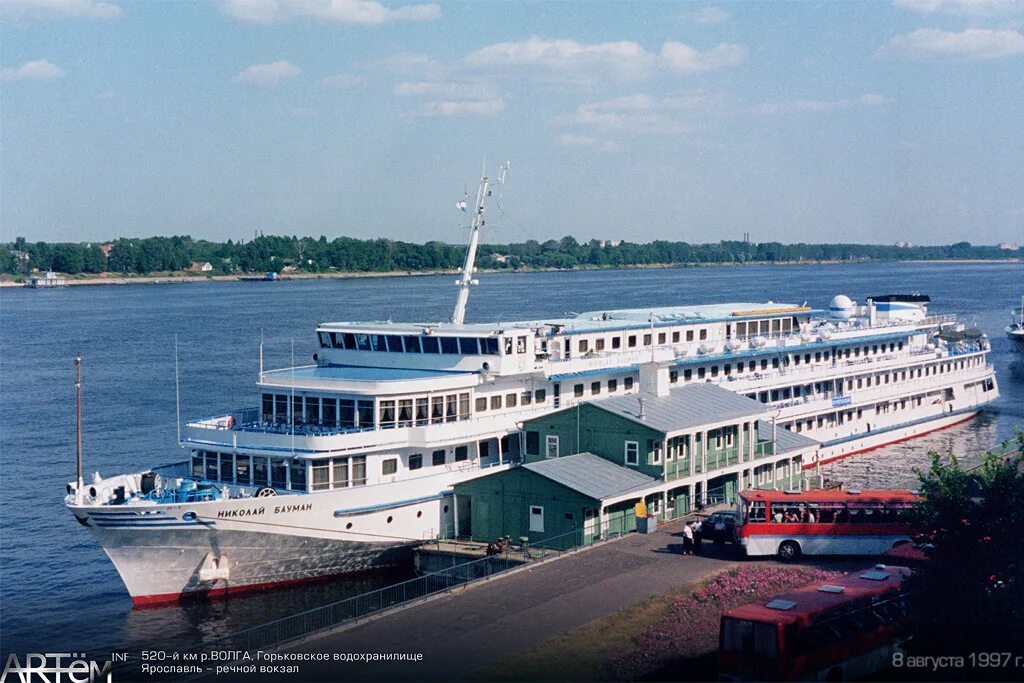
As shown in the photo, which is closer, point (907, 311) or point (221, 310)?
point (907, 311)

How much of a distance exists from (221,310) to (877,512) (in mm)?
127318

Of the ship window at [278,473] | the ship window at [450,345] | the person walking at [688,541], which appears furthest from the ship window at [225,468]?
the person walking at [688,541]

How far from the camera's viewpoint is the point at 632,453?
121ft

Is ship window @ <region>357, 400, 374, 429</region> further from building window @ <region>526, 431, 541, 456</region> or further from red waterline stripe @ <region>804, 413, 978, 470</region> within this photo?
red waterline stripe @ <region>804, 413, 978, 470</region>

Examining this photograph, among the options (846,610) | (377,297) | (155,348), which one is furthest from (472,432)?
(377,297)

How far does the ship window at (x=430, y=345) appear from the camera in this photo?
136 ft

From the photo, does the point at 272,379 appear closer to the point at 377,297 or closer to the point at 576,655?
the point at 576,655

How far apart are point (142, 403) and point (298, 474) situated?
39.5 m

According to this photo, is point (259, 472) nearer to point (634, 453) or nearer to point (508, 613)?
point (634, 453)

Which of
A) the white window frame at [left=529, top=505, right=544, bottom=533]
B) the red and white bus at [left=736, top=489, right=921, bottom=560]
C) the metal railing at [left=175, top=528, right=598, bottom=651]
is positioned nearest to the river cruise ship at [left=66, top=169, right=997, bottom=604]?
the metal railing at [left=175, top=528, right=598, bottom=651]

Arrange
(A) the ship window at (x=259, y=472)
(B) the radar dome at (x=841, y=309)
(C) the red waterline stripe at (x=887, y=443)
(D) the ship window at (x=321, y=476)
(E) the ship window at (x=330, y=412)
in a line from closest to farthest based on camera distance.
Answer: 1. (D) the ship window at (x=321, y=476)
2. (A) the ship window at (x=259, y=472)
3. (E) the ship window at (x=330, y=412)
4. (C) the red waterline stripe at (x=887, y=443)
5. (B) the radar dome at (x=841, y=309)

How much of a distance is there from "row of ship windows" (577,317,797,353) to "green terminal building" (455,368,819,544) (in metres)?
4.65

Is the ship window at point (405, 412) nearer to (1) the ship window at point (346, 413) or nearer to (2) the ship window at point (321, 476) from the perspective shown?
(1) the ship window at point (346, 413)

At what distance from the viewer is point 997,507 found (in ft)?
76.8
